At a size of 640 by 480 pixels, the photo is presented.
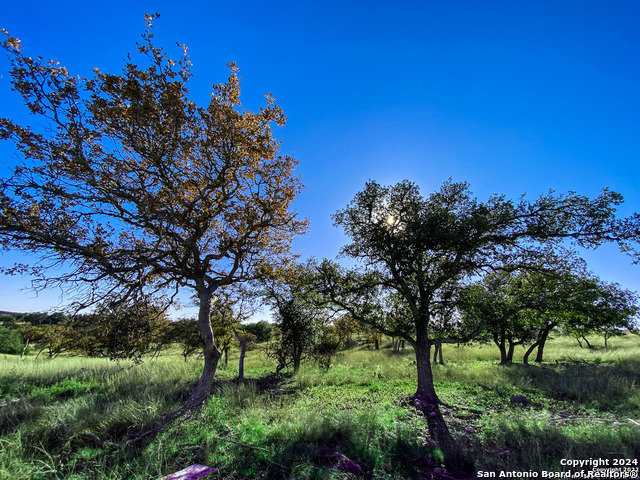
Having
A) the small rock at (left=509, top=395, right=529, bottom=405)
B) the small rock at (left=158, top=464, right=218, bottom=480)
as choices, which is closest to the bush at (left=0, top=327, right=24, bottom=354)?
the small rock at (left=158, top=464, right=218, bottom=480)

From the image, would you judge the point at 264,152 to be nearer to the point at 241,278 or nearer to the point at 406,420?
the point at 241,278

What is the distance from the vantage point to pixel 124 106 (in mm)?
6879

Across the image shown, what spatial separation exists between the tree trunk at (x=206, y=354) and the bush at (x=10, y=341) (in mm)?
52032

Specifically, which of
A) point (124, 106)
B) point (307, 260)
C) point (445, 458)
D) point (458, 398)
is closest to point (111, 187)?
point (124, 106)

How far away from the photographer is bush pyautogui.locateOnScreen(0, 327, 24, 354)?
37.5 meters

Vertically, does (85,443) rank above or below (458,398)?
above

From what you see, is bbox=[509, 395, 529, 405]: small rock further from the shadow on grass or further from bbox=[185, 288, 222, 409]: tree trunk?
bbox=[185, 288, 222, 409]: tree trunk

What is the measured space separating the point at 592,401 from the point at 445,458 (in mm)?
10120

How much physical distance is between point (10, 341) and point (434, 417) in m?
58.6

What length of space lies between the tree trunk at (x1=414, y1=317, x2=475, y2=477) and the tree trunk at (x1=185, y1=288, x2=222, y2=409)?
22.6 ft

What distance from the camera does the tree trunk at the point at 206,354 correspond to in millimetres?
8312

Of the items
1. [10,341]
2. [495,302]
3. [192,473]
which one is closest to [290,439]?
[192,473]

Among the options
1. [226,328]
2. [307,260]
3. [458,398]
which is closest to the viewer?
[458,398]

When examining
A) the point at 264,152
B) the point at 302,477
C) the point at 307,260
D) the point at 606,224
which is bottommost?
the point at 302,477
